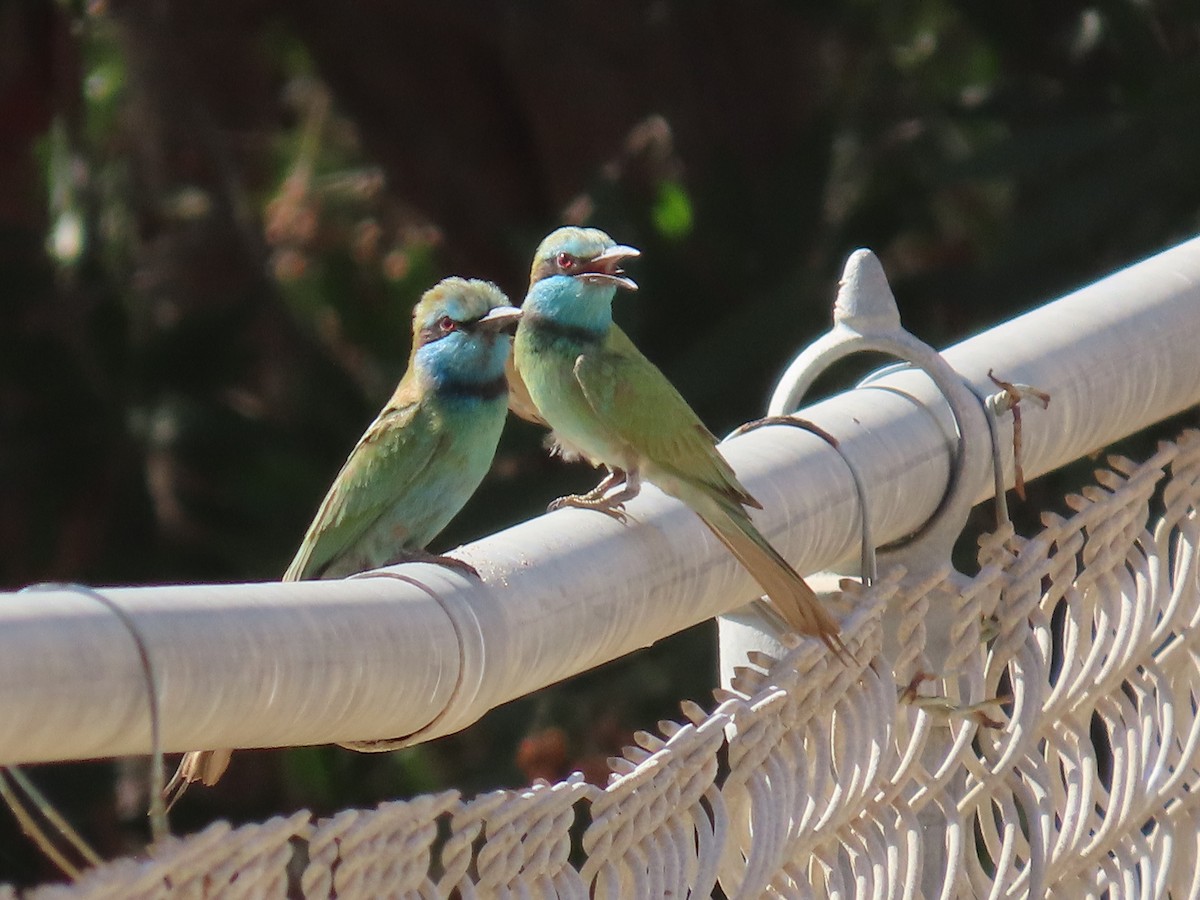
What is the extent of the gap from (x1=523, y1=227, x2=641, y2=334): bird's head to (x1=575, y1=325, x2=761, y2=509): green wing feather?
0.05m

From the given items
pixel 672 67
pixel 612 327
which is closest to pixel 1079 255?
pixel 672 67

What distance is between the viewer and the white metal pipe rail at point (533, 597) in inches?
37.5

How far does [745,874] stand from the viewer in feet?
4.72

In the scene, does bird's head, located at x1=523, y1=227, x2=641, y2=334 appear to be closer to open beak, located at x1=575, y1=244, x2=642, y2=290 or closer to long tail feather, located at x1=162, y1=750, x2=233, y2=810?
open beak, located at x1=575, y1=244, x2=642, y2=290

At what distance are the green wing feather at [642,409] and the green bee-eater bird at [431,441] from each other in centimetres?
25

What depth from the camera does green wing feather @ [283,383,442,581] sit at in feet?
9.47

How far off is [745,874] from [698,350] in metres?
3.50

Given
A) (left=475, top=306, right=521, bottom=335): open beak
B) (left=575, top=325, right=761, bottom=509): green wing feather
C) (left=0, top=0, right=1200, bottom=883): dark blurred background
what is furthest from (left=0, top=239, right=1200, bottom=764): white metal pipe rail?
(left=0, top=0, right=1200, bottom=883): dark blurred background

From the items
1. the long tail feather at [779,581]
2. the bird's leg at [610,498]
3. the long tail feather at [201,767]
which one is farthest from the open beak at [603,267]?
the long tail feather at [201,767]

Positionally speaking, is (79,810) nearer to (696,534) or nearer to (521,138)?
(521,138)

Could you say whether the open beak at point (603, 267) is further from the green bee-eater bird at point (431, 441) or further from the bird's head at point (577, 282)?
the green bee-eater bird at point (431, 441)

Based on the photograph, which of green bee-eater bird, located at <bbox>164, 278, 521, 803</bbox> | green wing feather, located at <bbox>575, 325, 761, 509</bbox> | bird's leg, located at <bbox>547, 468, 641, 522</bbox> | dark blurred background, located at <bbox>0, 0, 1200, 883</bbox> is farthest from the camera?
dark blurred background, located at <bbox>0, 0, 1200, 883</bbox>

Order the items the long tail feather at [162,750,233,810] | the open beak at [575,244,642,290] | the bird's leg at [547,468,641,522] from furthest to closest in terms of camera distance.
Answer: the open beak at [575,244,642,290] < the long tail feather at [162,750,233,810] < the bird's leg at [547,468,641,522]

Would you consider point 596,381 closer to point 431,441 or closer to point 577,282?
point 577,282
